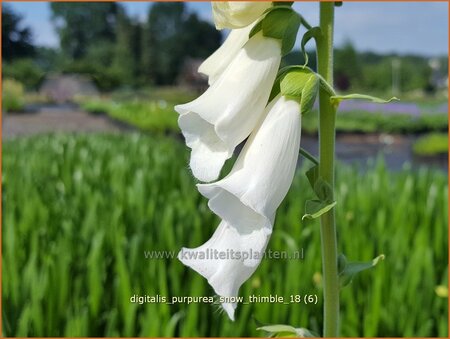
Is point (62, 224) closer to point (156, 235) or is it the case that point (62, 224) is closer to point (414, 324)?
point (156, 235)

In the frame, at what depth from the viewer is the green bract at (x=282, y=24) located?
15.3 inches

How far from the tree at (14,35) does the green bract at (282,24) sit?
2.95 metres

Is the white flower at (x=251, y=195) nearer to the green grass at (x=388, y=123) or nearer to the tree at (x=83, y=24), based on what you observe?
the tree at (x=83, y=24)

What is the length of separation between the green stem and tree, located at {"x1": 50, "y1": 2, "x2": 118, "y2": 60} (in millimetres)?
3390

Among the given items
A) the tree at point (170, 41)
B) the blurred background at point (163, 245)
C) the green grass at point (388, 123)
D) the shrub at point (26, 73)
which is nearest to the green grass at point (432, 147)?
the green grass at point (388, 123)

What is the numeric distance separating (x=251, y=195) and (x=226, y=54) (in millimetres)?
118

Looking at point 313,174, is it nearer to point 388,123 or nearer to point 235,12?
point 235,12

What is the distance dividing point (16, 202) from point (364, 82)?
8.89 m

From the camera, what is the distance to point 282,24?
1.28ft

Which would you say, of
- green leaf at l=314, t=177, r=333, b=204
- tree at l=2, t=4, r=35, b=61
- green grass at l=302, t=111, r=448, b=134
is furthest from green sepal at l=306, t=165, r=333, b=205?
green grass at l=302, t=111, r=448, b=134

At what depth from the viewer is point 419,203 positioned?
5.20 feet

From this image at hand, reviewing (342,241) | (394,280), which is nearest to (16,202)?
(342,241)

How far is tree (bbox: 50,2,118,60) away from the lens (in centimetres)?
379

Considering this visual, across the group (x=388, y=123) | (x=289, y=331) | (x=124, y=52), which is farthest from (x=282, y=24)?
(x=388, y=123)
